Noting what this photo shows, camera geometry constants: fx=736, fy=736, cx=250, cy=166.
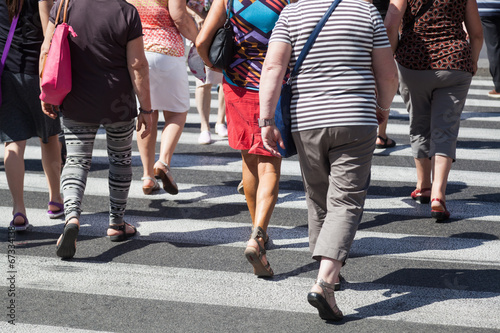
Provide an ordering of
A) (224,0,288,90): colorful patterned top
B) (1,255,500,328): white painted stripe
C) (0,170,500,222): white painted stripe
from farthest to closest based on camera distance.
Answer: (0,170,500,222): white painted stripe → (224,0,288,90): colorful patterned top → (1,255,500,328): white painted stripe

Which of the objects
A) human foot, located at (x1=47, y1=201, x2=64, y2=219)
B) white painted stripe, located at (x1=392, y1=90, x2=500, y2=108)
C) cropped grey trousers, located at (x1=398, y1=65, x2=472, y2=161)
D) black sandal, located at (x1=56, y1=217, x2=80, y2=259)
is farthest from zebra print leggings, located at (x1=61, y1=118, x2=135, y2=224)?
A: white painted stripe, located at (x1=392, y1=90, x2=500, y2=108)

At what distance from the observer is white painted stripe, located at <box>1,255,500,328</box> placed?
13.3 ft

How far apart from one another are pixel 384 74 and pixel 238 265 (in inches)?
63.1

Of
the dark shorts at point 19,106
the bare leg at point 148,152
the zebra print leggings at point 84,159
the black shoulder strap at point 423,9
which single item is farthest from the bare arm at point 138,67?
the black shoulder strap at point 423,9

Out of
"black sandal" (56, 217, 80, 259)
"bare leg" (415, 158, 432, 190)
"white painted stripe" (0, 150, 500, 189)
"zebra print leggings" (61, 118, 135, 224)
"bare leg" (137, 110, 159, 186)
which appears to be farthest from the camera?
"white painted stripe" (0, 150, 500, 189)

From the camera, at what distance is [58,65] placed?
467 centimetres

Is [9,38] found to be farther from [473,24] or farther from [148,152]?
[473,24]

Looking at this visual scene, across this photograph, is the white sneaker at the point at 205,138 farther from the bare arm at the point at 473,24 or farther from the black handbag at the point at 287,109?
the black handbag at the point at 287,109

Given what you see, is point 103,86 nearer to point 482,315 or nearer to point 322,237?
point 322,237

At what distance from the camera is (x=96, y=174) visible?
7.17 m

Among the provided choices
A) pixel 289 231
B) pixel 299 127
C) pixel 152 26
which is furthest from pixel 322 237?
pixel 152 26

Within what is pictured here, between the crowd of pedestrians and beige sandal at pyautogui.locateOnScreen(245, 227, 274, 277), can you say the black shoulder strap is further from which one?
beige sandal at pyautogui.locateOnScreen(245, 227, 274, 277)

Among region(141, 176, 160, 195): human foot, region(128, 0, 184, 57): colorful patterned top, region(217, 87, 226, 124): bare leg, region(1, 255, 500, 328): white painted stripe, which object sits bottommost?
region(217, 87, 226, 124): bare leg

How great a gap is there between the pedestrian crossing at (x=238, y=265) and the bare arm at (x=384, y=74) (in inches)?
45.5
